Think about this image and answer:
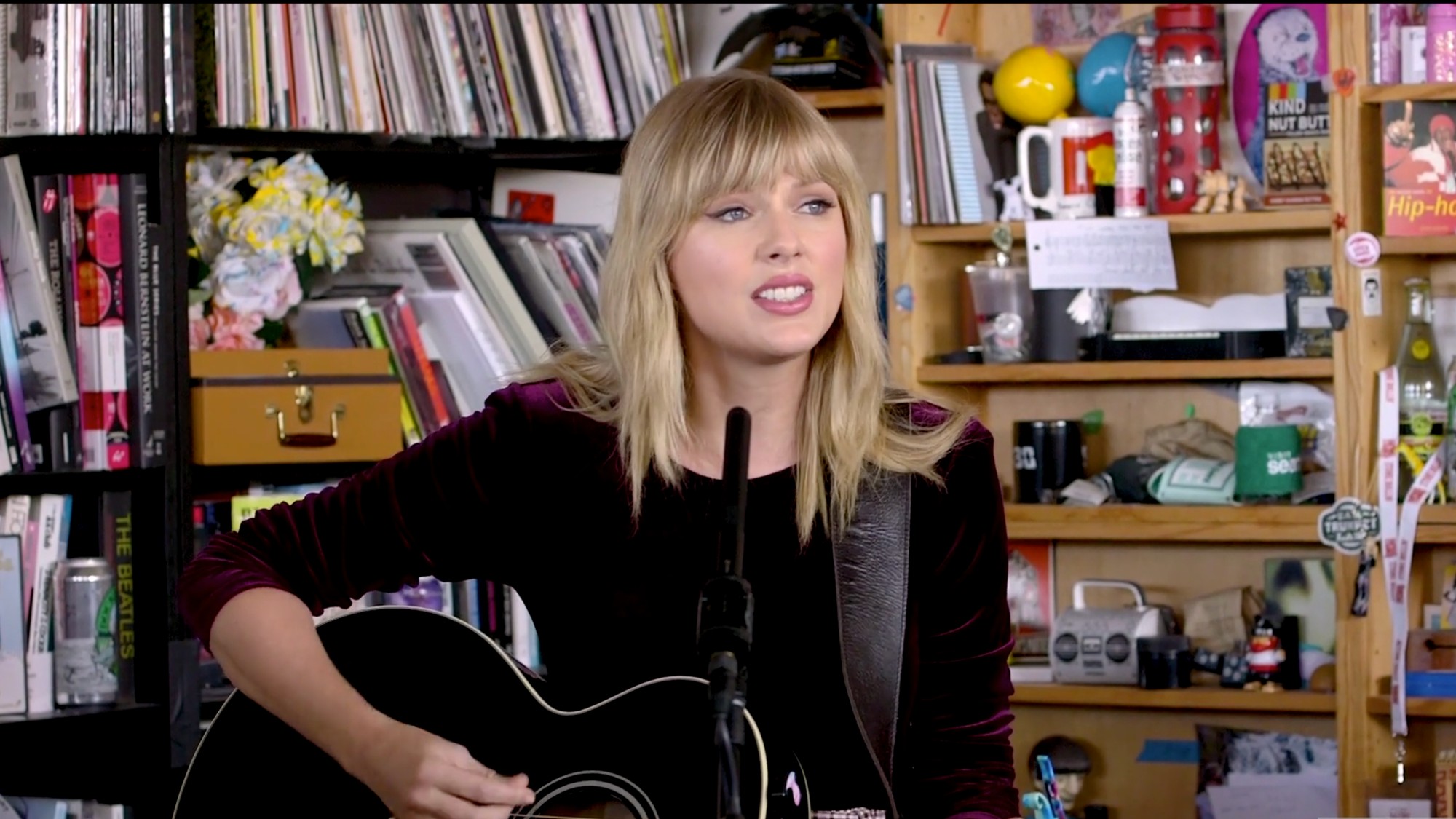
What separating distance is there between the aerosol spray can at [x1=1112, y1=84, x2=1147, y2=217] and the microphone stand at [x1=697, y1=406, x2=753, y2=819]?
1.89 metres

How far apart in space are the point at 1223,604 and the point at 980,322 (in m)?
0.62

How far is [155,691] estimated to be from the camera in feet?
8.37

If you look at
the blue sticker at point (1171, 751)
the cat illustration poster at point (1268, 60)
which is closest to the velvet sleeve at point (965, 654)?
the cat illustration poster at point (1268, 60)

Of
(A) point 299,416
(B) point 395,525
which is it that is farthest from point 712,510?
(A) point 299,416

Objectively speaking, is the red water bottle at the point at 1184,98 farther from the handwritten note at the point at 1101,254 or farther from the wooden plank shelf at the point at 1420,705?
the wooden plank shelf at the point at 1420,705

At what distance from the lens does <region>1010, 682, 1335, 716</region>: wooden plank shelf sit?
2.88 m

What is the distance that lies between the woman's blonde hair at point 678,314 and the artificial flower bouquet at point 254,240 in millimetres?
1065

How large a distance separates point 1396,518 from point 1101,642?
1.72 feet

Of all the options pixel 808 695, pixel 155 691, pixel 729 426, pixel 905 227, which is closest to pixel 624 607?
pixel 808 695

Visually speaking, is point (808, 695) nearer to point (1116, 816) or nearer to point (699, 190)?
point (699, 190)

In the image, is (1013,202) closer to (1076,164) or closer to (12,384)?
(1076,164)

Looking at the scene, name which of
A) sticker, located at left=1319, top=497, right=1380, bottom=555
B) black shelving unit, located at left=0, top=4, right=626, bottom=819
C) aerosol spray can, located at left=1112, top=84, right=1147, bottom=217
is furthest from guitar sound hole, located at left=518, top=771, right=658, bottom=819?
aerosol spray can, located at left=1112, top=84, right=1147, bottom=217

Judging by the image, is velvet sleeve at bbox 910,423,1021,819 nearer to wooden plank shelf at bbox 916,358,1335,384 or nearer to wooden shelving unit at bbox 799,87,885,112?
wooden plank shelf at bbox 916,358,1335,384

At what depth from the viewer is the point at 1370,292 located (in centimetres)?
279
